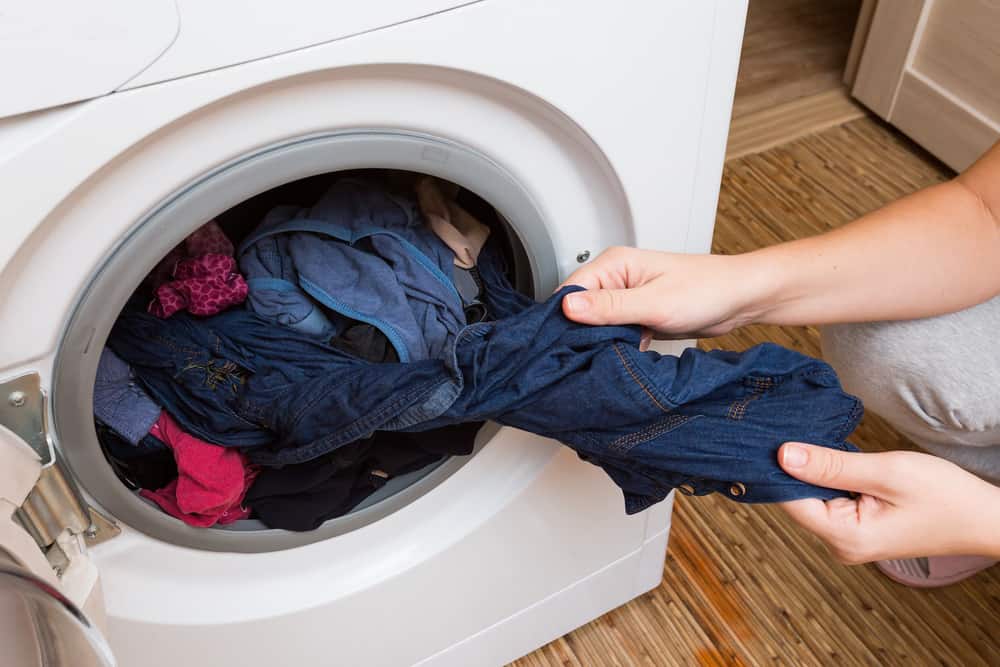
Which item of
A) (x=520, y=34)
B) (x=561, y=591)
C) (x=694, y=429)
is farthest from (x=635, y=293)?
(x=561, y=591)

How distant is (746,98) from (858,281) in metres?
1.21

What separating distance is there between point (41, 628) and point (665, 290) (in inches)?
19.6

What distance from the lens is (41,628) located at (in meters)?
0.57

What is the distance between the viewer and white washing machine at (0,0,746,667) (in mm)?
480

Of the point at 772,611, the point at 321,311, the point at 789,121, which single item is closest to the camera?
the point at 321,311

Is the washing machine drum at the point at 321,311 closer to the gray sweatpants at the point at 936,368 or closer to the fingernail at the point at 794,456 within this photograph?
the fingernail at the point at 794,456

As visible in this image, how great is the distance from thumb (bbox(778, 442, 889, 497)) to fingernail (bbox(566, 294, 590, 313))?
0.18 metres

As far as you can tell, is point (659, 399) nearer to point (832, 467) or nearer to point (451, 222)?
point (832, 467)

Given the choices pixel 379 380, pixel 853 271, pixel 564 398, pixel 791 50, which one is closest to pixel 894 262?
pixel 853 271

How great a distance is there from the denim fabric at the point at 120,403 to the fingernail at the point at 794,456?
48 centimetres

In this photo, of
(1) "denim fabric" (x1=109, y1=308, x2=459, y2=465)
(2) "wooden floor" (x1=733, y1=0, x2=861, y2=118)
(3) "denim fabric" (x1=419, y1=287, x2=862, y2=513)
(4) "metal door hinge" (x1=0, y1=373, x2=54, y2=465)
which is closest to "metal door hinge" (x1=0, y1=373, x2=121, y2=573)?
(4) "metal door hinge" (x1=0, y1=373, x2=54, y2=465)

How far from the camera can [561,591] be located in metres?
1.04

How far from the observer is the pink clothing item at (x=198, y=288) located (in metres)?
0.72

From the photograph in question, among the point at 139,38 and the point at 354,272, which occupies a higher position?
the point at 139,38
